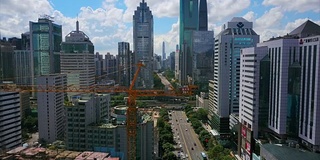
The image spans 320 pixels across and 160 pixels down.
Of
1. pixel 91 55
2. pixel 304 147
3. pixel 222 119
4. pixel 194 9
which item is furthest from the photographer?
pixel 194 9

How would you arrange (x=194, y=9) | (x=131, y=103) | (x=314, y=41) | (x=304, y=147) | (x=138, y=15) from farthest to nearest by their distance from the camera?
(x=194, y=9) → (x=138, y=15) → (x=131, y=103) → (x=304, y=147) → (x=314, y=41)

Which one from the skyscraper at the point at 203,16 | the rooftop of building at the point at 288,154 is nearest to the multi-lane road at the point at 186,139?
the rooftop of building at the point at 288,154

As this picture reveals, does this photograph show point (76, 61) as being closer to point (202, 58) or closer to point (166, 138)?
point (166, 138)

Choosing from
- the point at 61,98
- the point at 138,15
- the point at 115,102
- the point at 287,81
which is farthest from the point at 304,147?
the point at 138,15

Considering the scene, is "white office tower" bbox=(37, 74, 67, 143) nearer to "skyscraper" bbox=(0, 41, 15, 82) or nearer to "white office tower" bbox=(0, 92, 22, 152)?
"skyscraper" bbox=(0, 41, 15, 82)

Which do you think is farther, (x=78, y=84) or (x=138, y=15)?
(x=138, y=15)

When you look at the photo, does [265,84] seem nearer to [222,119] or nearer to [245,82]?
[245,82]

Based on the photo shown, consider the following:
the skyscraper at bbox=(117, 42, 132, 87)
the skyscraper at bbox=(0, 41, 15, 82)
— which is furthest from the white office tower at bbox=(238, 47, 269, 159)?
the skyscraper at bbox=(117, 42, 132, 87)

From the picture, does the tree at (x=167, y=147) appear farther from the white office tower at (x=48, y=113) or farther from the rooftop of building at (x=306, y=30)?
the rooftop of building at (x=306, y=30)
